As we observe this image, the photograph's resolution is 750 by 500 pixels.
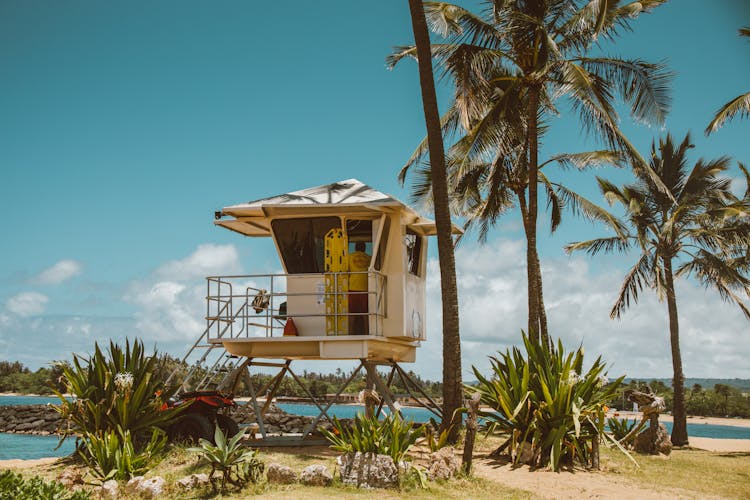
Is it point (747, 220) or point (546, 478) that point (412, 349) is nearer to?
point (546, 478)

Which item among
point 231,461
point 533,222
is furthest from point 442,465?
point 533,222

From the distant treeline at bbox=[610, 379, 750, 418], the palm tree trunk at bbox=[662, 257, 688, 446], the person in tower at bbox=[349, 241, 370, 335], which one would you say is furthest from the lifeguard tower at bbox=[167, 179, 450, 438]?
the distant treeline at bbox=[610, 379, 750, 418]

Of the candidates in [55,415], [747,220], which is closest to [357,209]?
[747,220]

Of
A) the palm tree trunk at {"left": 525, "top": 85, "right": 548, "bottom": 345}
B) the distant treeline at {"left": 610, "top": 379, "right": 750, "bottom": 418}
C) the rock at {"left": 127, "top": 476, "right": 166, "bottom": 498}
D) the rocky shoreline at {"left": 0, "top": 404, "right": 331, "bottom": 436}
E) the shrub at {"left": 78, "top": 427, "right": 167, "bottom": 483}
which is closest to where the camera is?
the rock at {"left": 127, "top": 476, "right": 166, "bottom": 498}

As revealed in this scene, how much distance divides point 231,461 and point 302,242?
6798 millimetres

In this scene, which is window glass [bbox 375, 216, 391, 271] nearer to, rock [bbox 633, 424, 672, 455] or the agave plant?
the agave plant

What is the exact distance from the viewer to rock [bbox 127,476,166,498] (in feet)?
39.3

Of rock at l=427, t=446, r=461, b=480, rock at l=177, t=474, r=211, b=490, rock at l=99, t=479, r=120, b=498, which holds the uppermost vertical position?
rock at l=427, t=446, r=461, b=480

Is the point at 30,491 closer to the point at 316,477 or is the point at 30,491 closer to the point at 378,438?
the point at 316,477

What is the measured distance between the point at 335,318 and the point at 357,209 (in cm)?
244

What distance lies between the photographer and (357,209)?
17.7 metres

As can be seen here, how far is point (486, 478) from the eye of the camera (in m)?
13.7

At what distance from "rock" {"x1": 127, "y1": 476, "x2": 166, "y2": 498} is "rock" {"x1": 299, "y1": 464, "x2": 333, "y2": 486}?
2.06 metres

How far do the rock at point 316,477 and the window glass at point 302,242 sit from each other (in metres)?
6.15
